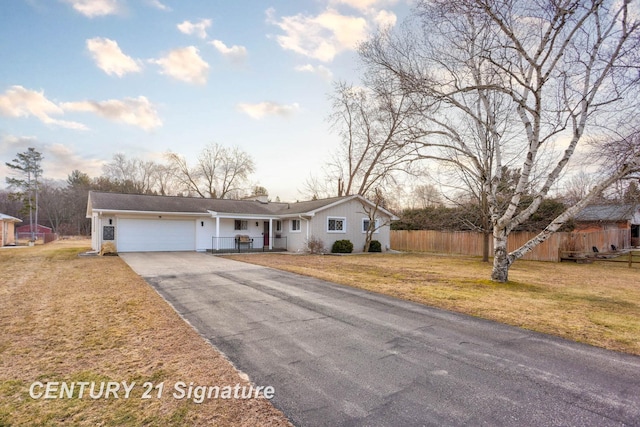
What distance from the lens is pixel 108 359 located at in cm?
371

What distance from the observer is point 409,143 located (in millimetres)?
9867

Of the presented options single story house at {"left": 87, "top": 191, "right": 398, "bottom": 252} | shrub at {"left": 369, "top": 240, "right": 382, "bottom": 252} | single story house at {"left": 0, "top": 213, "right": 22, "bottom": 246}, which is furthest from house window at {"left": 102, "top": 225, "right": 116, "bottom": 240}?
single story house at {"left": 0, "top": 213, "right": 22, "bottom": 246}

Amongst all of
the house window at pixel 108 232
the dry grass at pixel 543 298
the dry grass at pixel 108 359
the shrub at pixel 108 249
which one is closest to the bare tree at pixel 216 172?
the house window at pixel 108 232

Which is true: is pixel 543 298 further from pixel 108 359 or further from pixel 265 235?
pixel 265 235

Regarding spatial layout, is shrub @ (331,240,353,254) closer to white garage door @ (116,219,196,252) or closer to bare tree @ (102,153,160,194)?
white garage door @ (116,219,196,252)

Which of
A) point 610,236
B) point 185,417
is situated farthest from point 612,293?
point 610,236

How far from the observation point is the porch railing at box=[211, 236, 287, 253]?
20.0m

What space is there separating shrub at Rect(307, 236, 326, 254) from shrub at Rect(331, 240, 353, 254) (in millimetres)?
809

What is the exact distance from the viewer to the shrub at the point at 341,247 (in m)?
19.9

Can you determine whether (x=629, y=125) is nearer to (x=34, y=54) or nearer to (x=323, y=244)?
(x=323, y=244)

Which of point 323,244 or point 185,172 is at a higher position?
point 185,172

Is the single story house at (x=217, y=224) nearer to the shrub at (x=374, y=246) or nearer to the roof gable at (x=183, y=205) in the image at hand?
the roof gable at (x=183, y=205)

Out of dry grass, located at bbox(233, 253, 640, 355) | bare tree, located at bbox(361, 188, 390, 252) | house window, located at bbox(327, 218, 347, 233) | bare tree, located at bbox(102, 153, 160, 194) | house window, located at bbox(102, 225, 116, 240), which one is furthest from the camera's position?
bare tree, located at bbox(102, 153, 160, 194)

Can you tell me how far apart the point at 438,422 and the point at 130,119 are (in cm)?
1926
